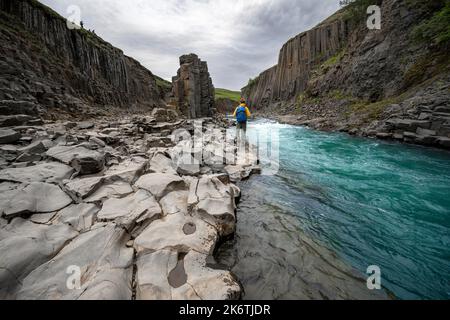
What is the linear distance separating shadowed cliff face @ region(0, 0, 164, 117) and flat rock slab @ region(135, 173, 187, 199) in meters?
13.3

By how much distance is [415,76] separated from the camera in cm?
1472

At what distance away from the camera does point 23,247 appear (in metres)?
2.41

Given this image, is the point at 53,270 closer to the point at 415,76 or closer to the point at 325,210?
the point at 325,210

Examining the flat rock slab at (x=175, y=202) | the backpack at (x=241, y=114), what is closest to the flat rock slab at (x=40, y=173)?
the flat rock slab at (x=175, y=202)

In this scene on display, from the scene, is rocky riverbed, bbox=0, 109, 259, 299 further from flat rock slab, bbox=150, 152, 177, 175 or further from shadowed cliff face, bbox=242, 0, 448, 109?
shadowed cliff face, bbox=242, 0, 448, 109

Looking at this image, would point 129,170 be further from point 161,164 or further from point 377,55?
point 377,55

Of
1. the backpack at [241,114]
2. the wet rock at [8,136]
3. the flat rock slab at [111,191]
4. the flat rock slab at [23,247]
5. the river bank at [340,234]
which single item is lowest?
the river bank at [340,234]

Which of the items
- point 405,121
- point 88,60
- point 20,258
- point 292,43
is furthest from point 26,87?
Result: point 292,43

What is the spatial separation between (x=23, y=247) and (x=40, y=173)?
2670mm

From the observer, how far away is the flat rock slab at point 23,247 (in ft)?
6.91

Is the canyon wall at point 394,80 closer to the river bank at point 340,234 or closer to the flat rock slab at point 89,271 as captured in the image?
the river bank at point 340,234

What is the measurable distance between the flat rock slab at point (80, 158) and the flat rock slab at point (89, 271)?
2.62 m

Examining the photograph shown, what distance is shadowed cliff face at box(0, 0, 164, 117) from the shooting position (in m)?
14.4

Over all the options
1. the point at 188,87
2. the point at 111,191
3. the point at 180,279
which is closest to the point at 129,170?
the point at 111,191
